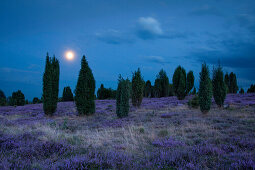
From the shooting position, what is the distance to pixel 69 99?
49844 mm

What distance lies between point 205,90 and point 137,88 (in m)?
10.1

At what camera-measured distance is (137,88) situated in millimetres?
23625

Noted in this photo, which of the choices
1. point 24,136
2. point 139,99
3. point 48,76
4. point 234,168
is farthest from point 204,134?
point 48,76

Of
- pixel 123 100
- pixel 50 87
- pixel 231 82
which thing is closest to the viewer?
pixel 123 100

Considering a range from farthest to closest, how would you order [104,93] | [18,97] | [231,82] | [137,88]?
[231,82] < [104,93] < [18,97] < [137,88]

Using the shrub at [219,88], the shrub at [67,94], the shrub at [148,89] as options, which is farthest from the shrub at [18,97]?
the shrub at [148,89]

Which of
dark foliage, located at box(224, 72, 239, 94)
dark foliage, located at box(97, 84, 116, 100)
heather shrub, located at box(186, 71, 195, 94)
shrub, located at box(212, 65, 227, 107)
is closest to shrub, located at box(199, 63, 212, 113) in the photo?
shrub, located at box(212, 65, 227, 107)

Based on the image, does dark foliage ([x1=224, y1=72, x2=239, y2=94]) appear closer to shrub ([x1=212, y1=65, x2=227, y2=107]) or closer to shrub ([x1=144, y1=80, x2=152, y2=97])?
shrub ([x1=144, y1=80, x2=152, y2=97])

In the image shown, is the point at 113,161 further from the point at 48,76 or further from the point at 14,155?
the point at 48,76

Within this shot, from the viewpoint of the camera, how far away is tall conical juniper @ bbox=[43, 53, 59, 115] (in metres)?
19.1

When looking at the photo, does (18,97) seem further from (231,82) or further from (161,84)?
(231,82)

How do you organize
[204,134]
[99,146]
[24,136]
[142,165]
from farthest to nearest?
[204,134] < [24,136] < [99,146] < [142,165]

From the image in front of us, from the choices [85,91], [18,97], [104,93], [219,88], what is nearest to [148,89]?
[104,93]

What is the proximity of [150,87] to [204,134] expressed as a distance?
59.5m
